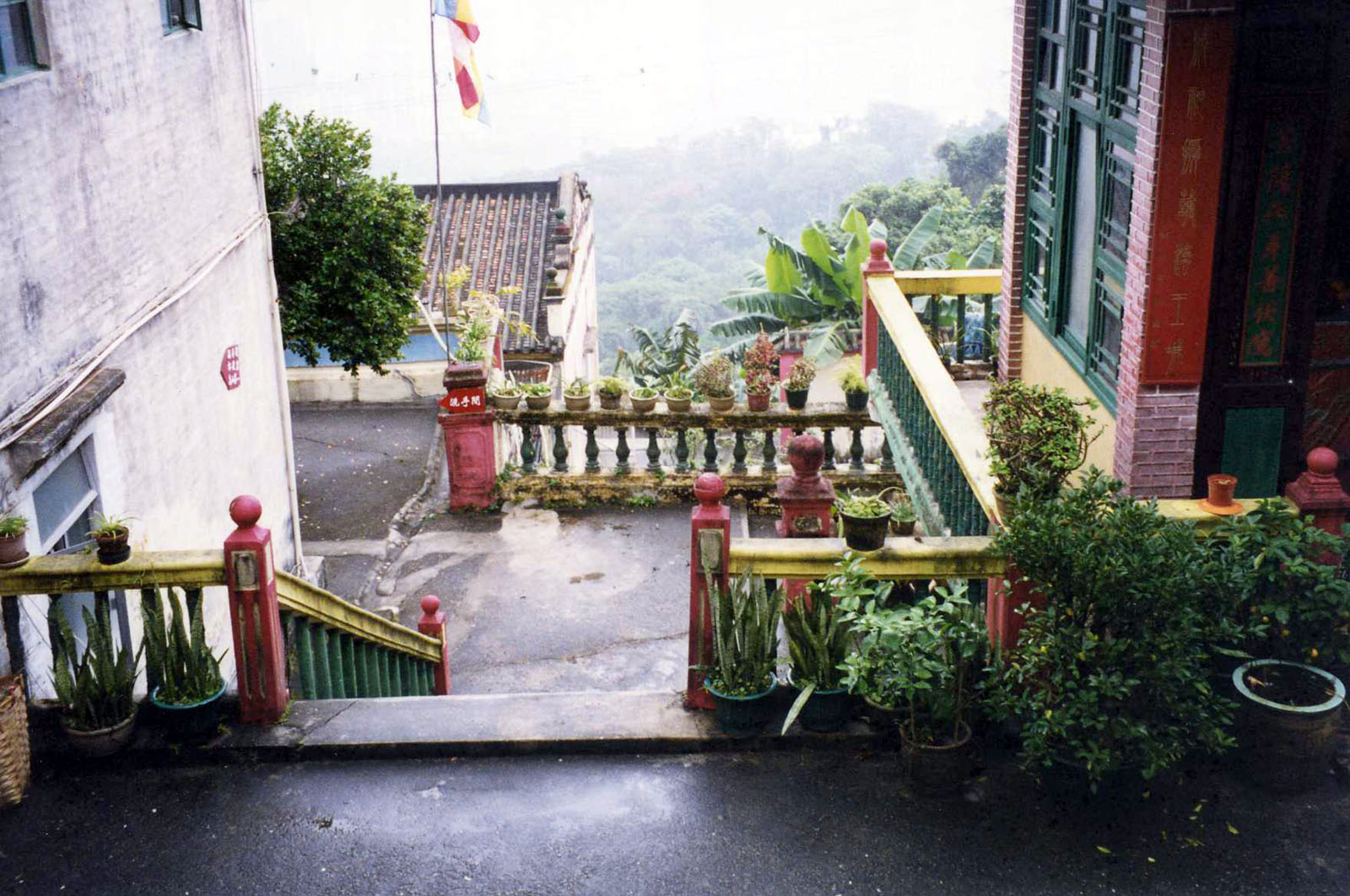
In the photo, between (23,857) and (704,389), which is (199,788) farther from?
(704,389)

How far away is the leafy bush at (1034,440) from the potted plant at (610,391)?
18.3 feet

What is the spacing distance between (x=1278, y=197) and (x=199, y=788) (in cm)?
545

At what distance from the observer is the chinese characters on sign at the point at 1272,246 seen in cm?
586

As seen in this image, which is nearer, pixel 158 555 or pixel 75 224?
pixel 158 555

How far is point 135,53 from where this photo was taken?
7785 millimetres

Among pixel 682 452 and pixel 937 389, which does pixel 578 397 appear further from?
pixel 937 389

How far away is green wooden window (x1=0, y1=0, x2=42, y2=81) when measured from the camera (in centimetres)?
607

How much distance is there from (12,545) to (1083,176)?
6.16 m

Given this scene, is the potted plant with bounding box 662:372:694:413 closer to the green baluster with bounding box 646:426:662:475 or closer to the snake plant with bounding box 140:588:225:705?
the green baluster with bounding box 646:426:662:475

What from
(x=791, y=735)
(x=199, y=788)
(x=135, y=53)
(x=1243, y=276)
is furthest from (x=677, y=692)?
(x=135, y=53)

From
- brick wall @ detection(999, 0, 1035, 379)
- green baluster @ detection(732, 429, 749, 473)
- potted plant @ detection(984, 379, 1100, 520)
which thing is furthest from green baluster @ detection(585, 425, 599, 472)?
potted plant @ detection(984, 379, 1100, 520)

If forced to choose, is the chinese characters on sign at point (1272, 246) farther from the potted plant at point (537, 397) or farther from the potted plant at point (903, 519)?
the potted plant at point (537, 397)

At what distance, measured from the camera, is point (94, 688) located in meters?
5.40

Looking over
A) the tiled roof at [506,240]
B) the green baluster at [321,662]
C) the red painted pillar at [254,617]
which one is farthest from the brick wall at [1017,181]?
the tiled roof at [506,240]
